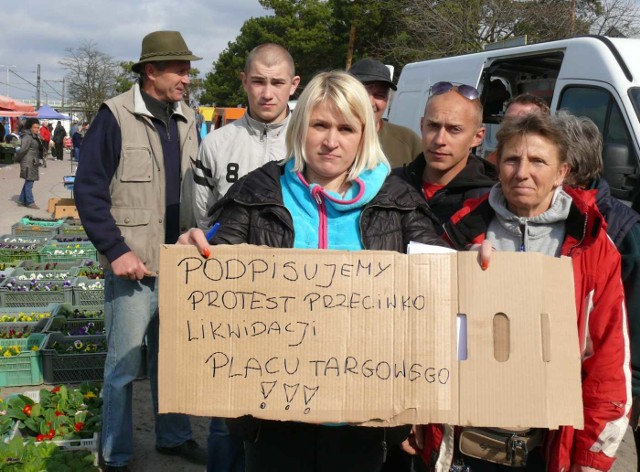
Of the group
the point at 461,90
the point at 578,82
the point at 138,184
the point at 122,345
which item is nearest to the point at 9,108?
the point at 578,82

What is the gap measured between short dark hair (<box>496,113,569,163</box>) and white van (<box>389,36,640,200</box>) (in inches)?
132

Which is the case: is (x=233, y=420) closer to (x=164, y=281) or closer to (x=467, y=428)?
(x=164, y=281)

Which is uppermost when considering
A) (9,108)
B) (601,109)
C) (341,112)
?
(9,108)

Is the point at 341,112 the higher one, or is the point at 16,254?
the point at 341,112

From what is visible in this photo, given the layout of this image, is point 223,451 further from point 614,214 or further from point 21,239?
point 21,239

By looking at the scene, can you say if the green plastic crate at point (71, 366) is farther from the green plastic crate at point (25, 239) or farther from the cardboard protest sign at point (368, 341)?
the green plastic crate at point (25, 239)

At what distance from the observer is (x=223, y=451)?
3.19 metres

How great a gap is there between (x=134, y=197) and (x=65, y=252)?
18.2ft

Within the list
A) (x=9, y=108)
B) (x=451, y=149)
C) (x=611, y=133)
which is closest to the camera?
(x=451, y=149)

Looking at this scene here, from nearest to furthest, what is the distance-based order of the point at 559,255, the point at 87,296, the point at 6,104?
the point at 559,255, the point at 87,296, the point at 6,104

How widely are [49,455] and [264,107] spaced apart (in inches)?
84.0

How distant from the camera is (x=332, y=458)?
2131 mm

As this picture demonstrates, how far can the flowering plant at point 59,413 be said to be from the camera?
4059 millimetres

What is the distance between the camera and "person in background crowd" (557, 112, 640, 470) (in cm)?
253
